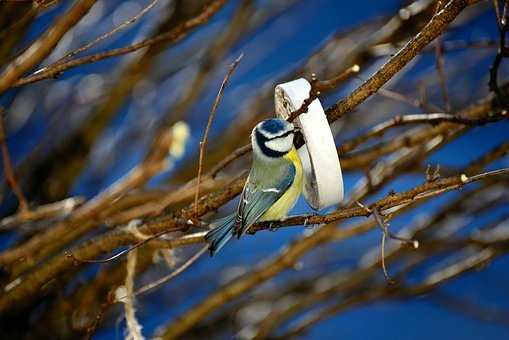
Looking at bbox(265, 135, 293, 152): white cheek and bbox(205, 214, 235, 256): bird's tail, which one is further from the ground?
bbox(265, 135, 293, 152): white cheek

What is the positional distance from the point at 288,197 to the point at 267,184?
0.09 m

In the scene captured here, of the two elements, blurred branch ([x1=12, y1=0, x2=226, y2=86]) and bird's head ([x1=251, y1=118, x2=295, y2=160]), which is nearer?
blurred branch ([x1=12, y1=0, x2=226, y2=86])

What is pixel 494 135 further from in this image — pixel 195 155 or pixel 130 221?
pixel 130 221

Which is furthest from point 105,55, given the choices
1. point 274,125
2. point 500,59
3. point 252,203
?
point 500,59

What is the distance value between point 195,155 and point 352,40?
2.24ft

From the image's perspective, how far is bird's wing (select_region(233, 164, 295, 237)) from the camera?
1427mm

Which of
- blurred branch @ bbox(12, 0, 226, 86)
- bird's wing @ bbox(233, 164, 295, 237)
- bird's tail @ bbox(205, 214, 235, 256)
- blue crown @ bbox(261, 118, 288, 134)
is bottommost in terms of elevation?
bird's wing @ bbox(233, 164, 295, 237)

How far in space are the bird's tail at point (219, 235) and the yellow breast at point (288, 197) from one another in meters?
0.17

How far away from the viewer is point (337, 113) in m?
1.25

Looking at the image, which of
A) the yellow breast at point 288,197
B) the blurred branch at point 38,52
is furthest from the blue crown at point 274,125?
the blurred branch at point 38,52

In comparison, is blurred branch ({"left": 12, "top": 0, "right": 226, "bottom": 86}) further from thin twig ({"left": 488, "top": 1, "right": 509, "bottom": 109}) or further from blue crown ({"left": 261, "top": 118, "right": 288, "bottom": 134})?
thin twig ({"left": 488, "top": 1, "right": 509, "bottom": 109})

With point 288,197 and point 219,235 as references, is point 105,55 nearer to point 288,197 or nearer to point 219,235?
point 219,235

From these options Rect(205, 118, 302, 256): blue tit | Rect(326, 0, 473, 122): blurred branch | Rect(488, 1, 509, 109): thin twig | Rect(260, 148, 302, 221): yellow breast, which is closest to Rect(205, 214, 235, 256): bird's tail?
Rect(205, 118, 302, 256): blue tit

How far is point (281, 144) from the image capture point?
1.39 m
